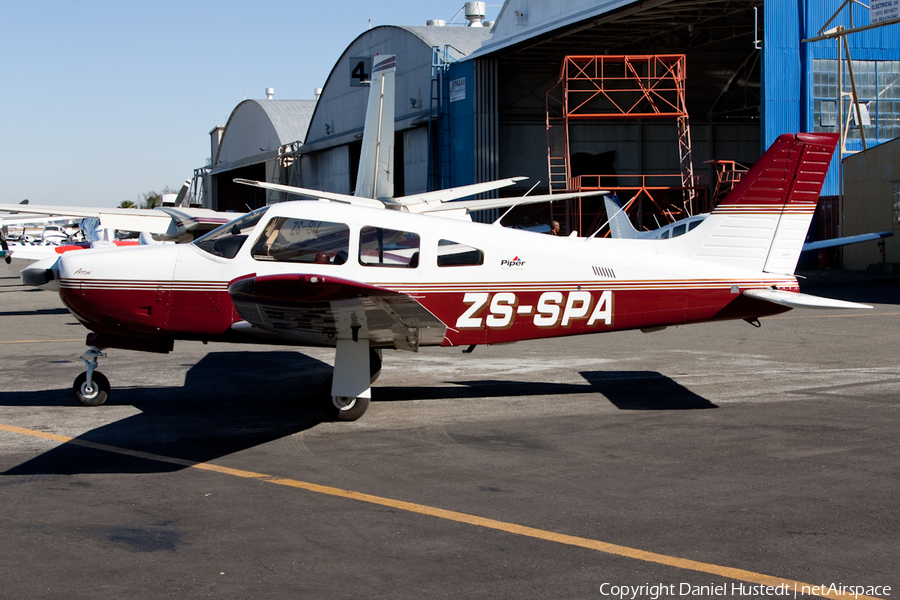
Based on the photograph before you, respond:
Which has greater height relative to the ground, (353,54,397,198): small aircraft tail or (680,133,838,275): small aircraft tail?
(353,54,397,198): small aircraft tail

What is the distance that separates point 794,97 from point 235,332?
2507cm

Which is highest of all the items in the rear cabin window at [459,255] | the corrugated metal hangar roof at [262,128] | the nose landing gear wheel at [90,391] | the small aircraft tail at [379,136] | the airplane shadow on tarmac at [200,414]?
the corrugated metal hangar roof at [262,128]

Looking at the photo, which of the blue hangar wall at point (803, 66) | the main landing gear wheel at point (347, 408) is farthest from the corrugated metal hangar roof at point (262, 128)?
the main landing gear wheel at point (347, 408)

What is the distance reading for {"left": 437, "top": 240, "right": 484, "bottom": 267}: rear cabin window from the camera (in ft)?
25.4

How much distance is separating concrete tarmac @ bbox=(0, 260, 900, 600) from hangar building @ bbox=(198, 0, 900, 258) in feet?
66.4

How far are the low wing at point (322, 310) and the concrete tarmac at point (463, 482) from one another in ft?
2.73

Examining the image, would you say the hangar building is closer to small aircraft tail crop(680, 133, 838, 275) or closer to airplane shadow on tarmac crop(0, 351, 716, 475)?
small aircraft tail crop(680, 133, 838, 275)

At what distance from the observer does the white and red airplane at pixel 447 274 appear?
7.55 metres

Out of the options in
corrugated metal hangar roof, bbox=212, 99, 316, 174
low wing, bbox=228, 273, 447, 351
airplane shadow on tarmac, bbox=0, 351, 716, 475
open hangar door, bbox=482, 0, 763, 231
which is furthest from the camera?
corrugated metal hangar roof, bbox=212, 99, 316, 174

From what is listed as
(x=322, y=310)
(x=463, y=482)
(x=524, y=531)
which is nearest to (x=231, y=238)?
(x=322, y=310)

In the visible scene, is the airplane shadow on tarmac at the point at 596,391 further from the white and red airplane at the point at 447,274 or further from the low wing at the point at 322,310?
the low wing at the point at 322,310

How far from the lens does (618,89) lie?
35406 mm

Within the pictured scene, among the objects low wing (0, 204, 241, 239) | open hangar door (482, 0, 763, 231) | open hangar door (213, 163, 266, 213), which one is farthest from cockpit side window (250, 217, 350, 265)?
open hangar door (213, 163, 266, 213)

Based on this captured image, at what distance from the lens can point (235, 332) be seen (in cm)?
789
